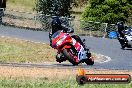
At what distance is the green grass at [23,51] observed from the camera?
819 inches

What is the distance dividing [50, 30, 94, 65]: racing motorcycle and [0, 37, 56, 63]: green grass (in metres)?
3.09

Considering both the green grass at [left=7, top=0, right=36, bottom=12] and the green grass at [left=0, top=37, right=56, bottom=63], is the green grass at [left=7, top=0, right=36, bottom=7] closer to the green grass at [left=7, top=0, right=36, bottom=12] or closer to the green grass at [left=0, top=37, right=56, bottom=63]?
the green grass at [left=7, top=0, right=36, bottom=12]

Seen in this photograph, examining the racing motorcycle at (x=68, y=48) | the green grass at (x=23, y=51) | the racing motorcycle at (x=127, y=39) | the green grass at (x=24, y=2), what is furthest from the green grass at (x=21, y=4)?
the racing motorcycle at (x=68, y=48)

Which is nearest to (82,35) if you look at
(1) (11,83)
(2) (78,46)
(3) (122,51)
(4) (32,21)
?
(4) (32,21)

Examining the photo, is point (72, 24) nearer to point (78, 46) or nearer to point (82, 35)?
point (82, 35)

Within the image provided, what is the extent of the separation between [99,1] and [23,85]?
34.8m

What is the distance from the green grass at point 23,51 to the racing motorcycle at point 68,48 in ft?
10.1

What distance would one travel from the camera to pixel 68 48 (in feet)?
56.6

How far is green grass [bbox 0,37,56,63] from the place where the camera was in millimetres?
20797

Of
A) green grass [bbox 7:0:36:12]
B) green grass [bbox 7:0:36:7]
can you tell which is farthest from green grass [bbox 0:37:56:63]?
green grass [bbox 7:0:36:7]

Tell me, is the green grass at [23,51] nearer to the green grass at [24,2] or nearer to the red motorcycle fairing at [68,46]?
the red motorcycle fairing at [68,46]

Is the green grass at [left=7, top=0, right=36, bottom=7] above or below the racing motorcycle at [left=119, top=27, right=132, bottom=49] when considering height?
below

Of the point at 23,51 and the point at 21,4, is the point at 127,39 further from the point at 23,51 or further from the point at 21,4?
the point at 21,4

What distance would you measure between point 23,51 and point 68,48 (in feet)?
23.8
